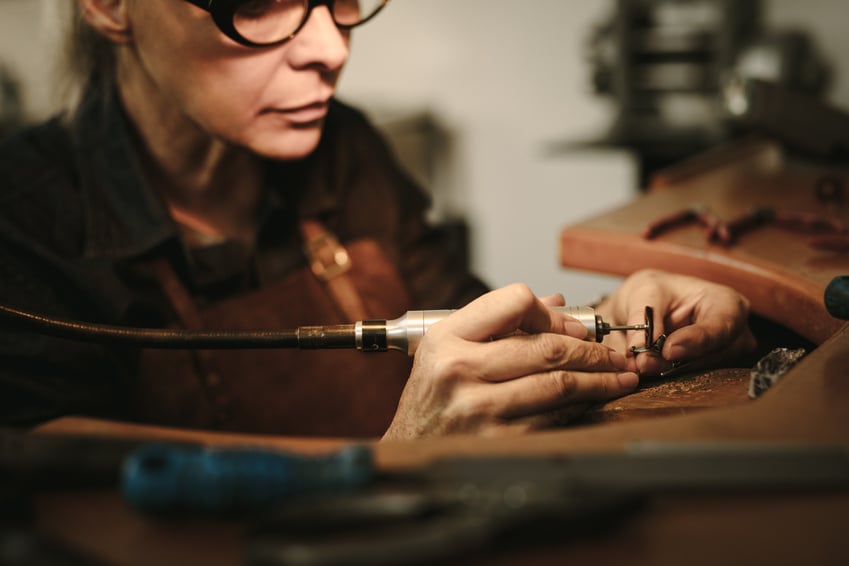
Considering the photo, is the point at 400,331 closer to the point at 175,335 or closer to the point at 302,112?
the point at 175,335

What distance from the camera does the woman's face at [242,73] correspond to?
1.05 metres

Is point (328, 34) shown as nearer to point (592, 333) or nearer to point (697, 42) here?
point (592, 333)

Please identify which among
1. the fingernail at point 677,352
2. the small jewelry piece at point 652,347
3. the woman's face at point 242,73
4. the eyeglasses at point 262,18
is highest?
the eyeglasses at point 262,18

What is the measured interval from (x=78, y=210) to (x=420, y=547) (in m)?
0.96

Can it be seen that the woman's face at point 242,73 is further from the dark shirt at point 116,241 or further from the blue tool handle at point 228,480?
the blue tool handle at point 228,480

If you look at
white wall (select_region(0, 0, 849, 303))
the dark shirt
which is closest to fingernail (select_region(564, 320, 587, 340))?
the dark shirt

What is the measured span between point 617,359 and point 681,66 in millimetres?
1981

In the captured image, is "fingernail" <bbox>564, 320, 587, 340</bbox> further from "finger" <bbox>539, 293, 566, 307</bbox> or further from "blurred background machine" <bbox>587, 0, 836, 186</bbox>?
"blurred background machine" <bbox>587, 0, 836, 186</bbox>

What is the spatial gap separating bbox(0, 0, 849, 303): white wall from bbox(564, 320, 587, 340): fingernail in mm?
1768

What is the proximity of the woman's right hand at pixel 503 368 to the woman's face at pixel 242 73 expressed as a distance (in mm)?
492

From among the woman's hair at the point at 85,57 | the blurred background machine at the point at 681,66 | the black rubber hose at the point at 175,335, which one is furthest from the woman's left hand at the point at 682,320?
the blurred background machine at the point at 681,66

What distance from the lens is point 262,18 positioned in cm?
101

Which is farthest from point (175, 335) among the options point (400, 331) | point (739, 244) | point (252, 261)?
point (739, 244)

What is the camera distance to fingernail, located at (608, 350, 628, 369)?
0.80 metres
